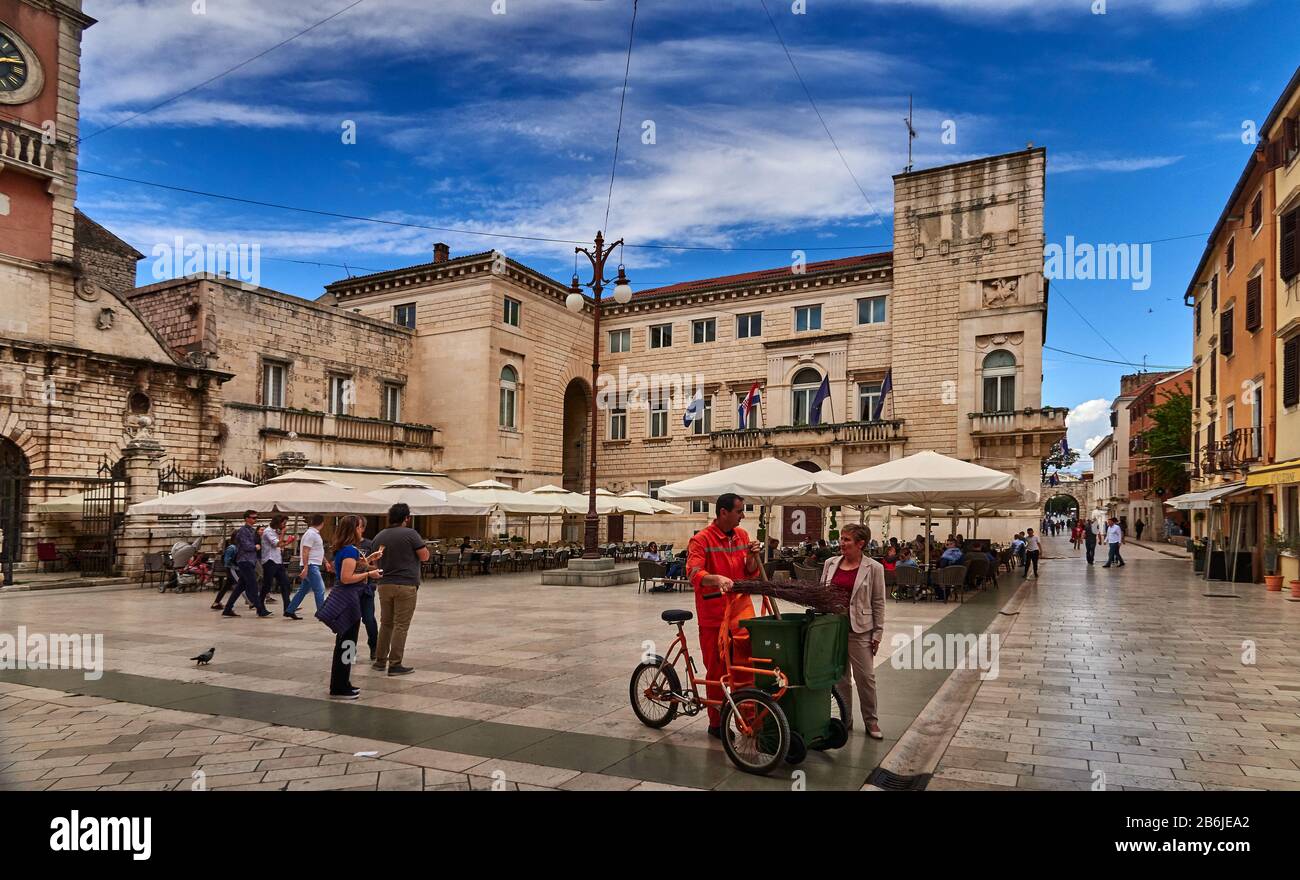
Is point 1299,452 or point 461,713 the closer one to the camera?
point 461,713

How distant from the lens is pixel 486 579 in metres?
21.6

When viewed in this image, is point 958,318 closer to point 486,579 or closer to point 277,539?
point 486,579

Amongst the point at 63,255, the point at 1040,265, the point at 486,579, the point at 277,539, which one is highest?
the point at 1040,265

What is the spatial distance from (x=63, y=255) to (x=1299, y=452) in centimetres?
3083

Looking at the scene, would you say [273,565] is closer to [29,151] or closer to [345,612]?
[345,612]

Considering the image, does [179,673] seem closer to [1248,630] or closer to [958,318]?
[1248,630]

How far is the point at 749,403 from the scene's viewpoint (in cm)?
3369

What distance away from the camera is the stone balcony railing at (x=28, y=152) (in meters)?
20.7

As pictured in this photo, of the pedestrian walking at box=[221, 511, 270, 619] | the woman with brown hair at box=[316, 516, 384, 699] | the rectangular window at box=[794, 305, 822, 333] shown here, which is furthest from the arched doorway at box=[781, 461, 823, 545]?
the woman with brown hair at box=[316, 516, 384, 699]

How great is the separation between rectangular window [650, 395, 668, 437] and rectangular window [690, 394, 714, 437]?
1.46 m

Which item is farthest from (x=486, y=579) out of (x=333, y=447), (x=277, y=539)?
(x=333, y=447)
